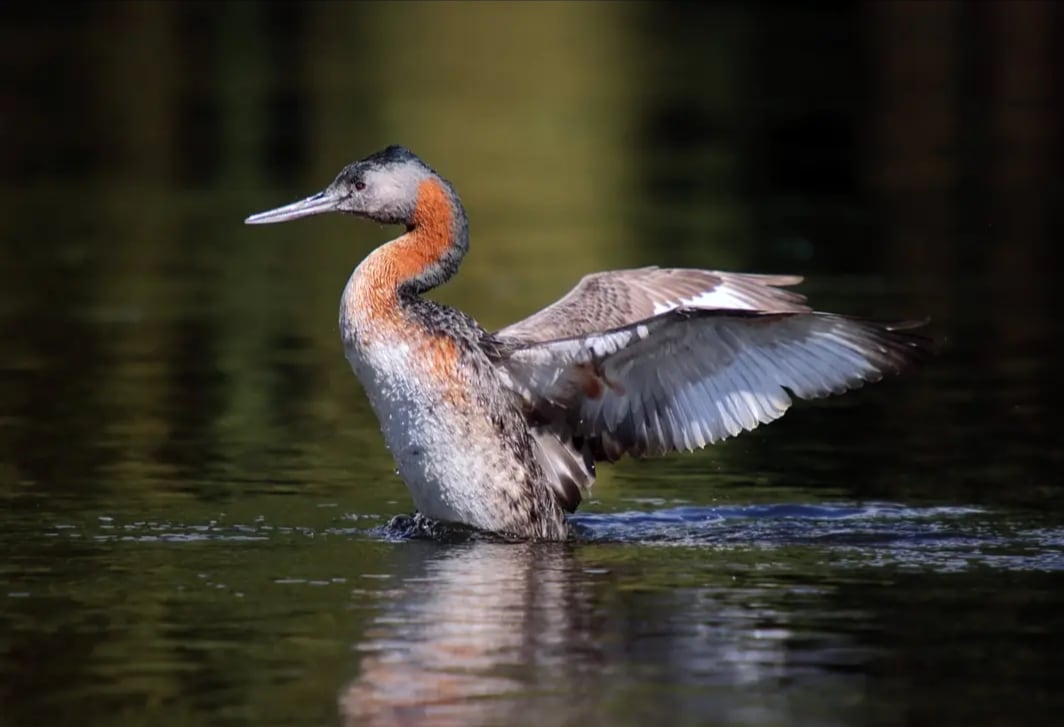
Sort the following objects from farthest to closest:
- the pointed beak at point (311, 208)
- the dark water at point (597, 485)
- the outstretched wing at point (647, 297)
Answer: the outstretched wing at point (647, 297) < the pointed beak at point (311, 208) < the dark water at point (597, 485)

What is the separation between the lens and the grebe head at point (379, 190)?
11.9m

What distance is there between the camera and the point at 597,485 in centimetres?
1309

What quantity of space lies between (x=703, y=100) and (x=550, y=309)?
25.3 meters

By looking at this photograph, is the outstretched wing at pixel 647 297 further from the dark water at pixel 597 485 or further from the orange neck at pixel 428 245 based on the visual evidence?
the dark water at pixel 597 485

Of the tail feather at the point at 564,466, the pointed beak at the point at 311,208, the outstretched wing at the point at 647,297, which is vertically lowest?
the tail feather at the point at 564,466

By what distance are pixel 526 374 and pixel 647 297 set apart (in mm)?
1749

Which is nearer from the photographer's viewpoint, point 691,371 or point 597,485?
point 691,371

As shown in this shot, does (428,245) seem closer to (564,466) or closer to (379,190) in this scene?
(379,190)

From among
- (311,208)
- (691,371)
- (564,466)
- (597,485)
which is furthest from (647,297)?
(311,208)

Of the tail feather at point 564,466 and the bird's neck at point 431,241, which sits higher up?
the bird's neck at point 431,241

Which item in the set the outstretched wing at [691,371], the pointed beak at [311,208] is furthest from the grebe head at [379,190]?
the outstretched wing at [691,371]

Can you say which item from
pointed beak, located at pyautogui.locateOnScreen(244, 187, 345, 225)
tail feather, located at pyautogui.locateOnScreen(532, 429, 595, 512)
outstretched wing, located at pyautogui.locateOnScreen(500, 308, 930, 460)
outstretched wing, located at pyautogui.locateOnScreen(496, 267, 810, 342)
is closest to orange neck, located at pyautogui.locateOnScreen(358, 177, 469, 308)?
pointed beak, located at pyautogui.locateOnScreen(244, 187, 345, 225)

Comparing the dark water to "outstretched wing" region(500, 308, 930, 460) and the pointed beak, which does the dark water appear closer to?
"outstretched wing" region(500, 308, 930, 460)

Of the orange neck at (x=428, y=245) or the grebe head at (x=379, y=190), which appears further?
the grebe head at (x=379, y=190)
